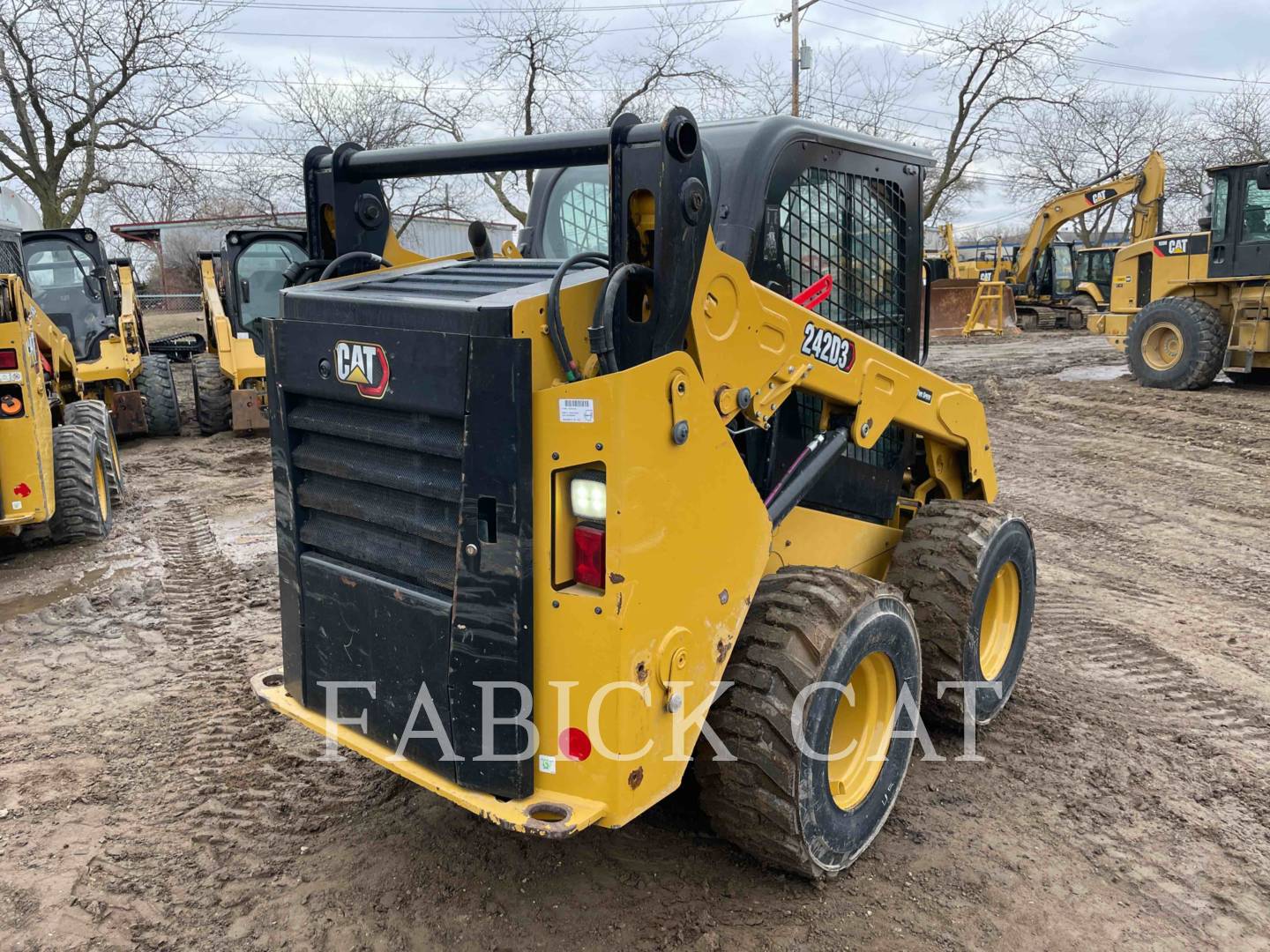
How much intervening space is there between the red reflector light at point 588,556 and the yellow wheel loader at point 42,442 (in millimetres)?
5176

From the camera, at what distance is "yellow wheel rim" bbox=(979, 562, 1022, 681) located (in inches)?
157

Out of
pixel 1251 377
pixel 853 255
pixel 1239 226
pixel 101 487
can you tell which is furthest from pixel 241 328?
pixel 1251 377

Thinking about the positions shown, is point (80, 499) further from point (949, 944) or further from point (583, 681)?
point (949, 944)

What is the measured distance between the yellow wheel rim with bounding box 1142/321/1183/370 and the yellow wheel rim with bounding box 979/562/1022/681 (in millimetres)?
11189

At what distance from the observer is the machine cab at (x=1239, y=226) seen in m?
12.3

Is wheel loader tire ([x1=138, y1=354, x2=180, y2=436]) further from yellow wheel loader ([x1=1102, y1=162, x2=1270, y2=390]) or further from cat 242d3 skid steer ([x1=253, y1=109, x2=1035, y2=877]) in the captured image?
yellow wheel loader ([x1=1102, y1=162, x2=1270, y2=390])

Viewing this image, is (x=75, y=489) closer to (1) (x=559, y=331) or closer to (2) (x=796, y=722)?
(1) (x=559, y=331)

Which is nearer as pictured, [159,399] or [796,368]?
[796,368]

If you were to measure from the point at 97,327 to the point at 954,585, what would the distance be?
11177 millimetres

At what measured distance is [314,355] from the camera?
270 cm

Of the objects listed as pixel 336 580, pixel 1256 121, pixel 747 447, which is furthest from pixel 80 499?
pixel 1256 121

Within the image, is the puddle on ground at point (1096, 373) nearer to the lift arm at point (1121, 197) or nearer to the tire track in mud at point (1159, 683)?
the lift arm at point (1121, 197)

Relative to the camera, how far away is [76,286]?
11484mm

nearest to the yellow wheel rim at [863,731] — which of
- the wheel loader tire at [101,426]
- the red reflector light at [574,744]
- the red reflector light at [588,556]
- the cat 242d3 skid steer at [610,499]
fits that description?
the cat 242d3 skid steer at [610,499]
